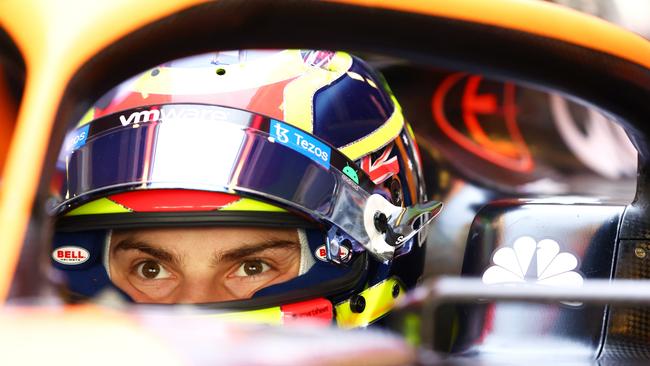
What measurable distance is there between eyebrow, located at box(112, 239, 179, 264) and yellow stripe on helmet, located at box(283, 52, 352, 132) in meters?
0.24

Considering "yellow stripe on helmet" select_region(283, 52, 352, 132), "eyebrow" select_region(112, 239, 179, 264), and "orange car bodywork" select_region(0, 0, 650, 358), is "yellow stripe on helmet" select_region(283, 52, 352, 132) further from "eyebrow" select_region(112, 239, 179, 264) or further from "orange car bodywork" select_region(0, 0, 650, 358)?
"orange car bodywork" select_region(0, 0, 650, 358)

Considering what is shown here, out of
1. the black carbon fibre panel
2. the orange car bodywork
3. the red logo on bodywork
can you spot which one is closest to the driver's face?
the black carbon fibre panel

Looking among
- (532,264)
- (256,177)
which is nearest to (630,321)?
(532,264)

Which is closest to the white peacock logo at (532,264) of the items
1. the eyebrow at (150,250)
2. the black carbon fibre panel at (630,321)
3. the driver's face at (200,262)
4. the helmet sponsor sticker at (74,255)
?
the black carbon fibre panel at (630,321)

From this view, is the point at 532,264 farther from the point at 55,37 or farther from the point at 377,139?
the point at 55,37

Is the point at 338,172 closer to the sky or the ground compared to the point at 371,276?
closer to the sky

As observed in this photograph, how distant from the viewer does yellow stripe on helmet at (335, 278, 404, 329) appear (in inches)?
58.4

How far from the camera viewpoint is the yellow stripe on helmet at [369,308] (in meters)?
1.48

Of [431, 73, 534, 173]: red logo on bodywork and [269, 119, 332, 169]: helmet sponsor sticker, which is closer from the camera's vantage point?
[269, 119, 332, 169]: helmet sponsor sticker

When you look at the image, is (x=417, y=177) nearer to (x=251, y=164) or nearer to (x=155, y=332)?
(x=251, y=164)

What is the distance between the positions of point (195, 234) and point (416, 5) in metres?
0.68

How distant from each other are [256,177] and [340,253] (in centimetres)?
17

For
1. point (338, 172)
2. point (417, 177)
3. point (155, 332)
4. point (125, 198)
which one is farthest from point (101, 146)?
point (155, 332)

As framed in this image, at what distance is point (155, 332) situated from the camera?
19.6 inches
